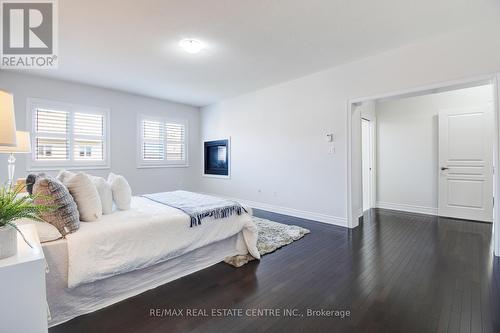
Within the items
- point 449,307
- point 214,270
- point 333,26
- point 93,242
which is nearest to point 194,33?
point 333,26

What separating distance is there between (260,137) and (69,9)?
12.2 feet

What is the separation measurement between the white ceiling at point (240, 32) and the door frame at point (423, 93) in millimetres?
633

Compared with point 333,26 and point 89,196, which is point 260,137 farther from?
point 89,196

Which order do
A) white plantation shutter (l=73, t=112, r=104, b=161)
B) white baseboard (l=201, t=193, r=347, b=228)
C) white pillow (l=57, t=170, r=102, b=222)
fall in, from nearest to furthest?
1. white pillow (l=57, t=170, r=102, b=222)
2. white baseboard (l=201, t=193, r=347, b=228)
3. white plantation shutter (l=73, t=112, r=104, b=161)

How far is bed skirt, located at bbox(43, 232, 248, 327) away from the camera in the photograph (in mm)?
1702

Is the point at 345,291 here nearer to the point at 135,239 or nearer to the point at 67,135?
the point at 135,239

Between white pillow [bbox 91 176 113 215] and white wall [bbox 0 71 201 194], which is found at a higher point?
white wall [bbox 0 71 201 194]

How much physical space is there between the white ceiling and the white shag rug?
8.72ft

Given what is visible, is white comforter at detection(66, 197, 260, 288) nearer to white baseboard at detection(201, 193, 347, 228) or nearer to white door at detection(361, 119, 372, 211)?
white baseboard at detection(201, 193, 347, 228)

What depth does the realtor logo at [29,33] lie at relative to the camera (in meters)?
2.47

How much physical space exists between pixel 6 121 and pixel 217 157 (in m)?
5.39

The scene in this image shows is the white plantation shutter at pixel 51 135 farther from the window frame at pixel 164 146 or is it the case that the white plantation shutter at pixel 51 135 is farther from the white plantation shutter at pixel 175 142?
the white plantation shutter at pixel 175 142

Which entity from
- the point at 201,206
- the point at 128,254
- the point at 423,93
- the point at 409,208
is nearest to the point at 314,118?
the point at 423,93

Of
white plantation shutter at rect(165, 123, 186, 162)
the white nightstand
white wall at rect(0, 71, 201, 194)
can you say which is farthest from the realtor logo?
white plantation shutter at rect(165, 123, 186, 162)
